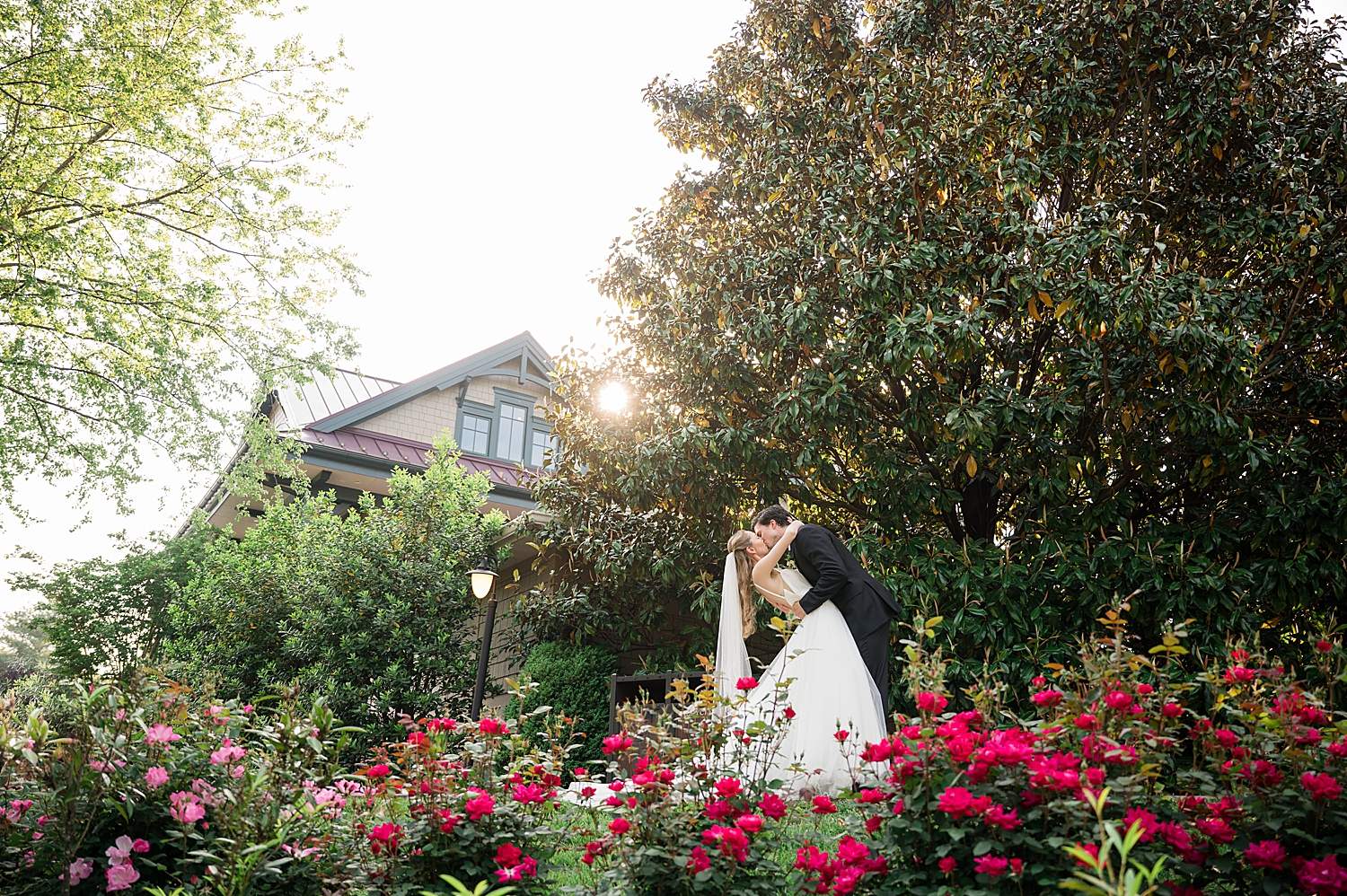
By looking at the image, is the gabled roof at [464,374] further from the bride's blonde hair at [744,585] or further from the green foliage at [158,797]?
the green foliage at [158,797]

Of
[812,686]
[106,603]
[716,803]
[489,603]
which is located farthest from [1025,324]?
[106,603]

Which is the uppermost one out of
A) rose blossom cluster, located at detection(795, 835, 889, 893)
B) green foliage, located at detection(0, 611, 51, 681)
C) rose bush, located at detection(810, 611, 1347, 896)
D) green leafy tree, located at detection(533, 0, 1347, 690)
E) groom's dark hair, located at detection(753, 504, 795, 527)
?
green leafy tree, located at detection(533, 0, 1347, 690)

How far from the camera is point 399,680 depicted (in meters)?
10.6

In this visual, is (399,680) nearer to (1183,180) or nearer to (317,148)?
(317,148)

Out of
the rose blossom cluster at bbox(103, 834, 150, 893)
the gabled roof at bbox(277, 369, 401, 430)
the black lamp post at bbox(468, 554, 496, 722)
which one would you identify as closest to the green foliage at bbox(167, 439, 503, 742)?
the black lamp post at bbox(468, 554, 496, 722)

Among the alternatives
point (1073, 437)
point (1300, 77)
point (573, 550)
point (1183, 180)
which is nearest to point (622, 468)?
point (573, 550)

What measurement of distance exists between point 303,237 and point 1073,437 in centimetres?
1116

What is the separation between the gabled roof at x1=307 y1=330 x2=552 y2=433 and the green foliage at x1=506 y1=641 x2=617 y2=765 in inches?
342

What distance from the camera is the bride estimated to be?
199 inches

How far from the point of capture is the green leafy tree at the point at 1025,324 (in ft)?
Result: 20.9

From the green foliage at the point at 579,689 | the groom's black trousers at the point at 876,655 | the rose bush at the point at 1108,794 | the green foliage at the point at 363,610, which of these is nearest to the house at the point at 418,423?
the green foliage at the point at 363,610

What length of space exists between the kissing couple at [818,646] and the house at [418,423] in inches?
427

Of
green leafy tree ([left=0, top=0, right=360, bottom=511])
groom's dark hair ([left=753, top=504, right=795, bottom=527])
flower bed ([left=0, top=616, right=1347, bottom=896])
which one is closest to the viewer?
flower bed ([left=0, top=616, right=1347, bottom=896])

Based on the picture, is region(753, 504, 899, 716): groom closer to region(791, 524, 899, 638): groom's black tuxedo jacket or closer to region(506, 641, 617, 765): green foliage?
region(791, 524, 899, 638): groom's black tuxedo jacket
